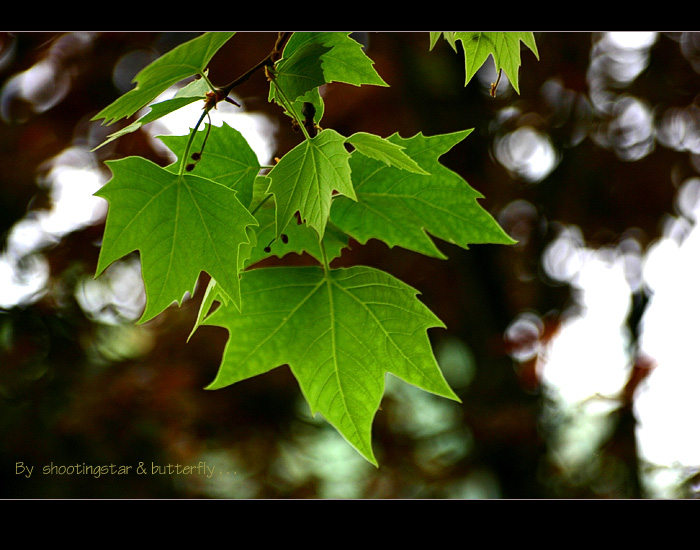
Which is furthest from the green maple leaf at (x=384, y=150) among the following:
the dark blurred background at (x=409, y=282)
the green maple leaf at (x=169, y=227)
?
the dark blurred background at (x=409, y=282)

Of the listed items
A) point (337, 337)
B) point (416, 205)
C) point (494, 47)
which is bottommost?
point (337, 337)

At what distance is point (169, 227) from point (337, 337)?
184 millimetres

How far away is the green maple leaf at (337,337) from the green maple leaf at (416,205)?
1.9 inches

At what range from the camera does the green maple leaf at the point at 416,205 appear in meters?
0.55

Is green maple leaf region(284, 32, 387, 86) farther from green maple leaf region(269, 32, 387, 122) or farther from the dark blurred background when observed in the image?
the dark blurred background

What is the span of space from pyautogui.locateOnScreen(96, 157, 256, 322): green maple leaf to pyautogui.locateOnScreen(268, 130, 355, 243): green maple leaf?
0.03m

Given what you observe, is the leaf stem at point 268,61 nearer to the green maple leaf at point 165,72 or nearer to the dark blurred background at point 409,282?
the green maple leaf at point 165,72

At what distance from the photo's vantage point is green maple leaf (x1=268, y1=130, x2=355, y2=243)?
0.44 meters

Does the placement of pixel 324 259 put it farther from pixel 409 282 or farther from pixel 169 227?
pixel 409 282

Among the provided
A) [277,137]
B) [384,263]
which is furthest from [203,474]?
[277,137]

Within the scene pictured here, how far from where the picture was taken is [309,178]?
449 mm

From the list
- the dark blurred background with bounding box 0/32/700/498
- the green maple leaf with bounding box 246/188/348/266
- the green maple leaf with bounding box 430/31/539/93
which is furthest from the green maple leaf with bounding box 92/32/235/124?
the dark blurred background with bounding box 0/32/700/498

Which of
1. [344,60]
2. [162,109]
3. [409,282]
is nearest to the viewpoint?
[162,109]

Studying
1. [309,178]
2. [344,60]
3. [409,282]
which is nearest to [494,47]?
[344,60]
